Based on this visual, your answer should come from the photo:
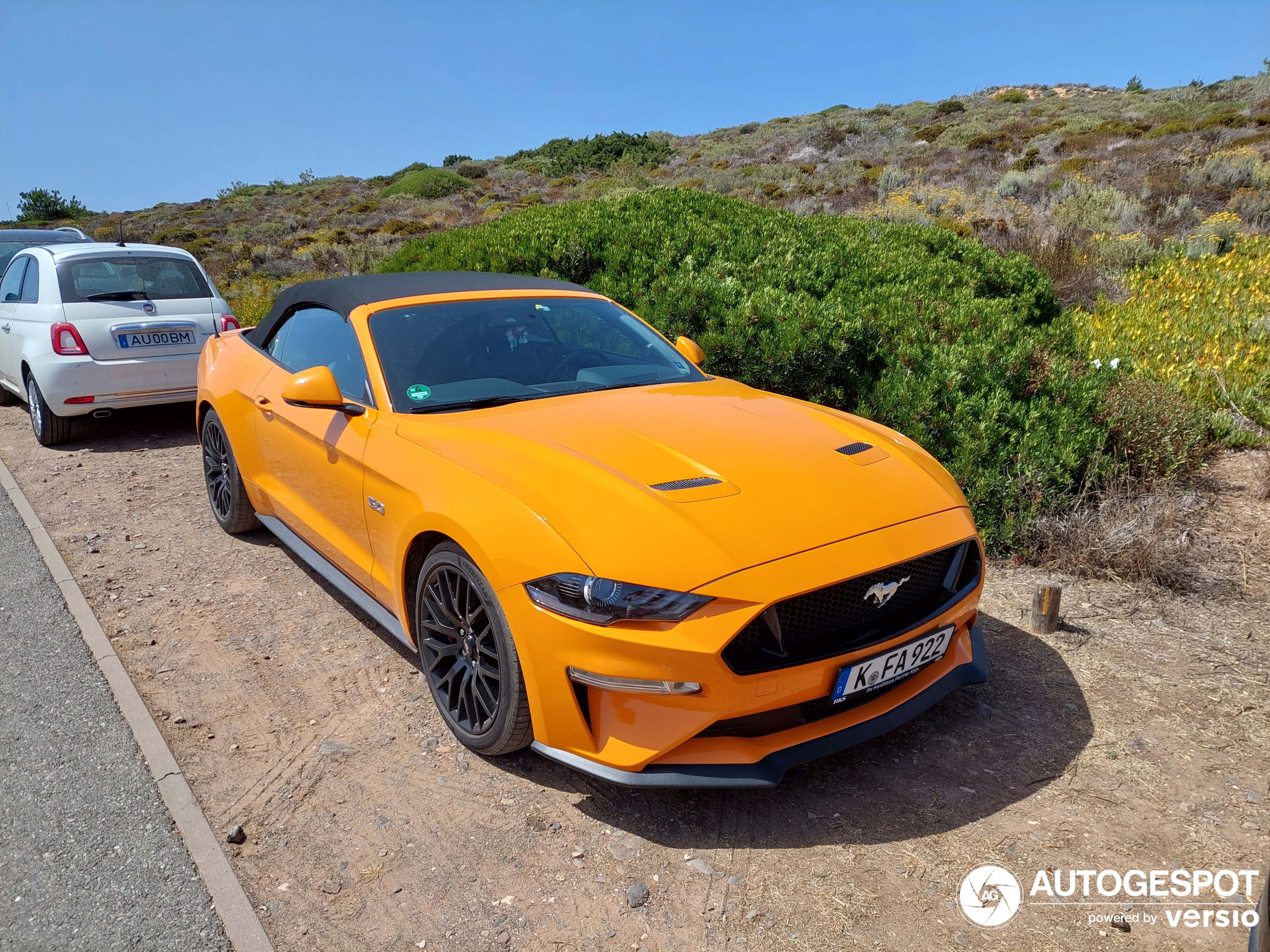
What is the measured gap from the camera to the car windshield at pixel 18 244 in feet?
36.3

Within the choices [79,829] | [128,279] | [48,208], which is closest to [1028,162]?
[128,279]

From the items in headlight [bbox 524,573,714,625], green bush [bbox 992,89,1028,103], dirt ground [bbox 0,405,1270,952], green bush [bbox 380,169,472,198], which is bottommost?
dirt ground [bbox 0,405,1270,952]

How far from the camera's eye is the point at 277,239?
100 feet

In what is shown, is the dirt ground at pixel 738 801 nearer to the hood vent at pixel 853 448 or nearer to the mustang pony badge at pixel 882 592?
the mustang pony badge at pixel 882 592

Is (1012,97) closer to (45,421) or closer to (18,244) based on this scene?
(18,244)

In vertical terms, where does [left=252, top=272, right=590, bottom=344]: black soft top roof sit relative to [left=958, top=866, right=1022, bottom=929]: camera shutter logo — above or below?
above

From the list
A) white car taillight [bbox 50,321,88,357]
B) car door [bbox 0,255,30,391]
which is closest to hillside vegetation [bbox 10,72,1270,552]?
white car taillight [bbox 50,321,88,357]

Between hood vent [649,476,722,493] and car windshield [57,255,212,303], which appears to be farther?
car windshield [57,255,212,303]

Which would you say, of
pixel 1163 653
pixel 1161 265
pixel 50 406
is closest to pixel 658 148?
pixel 1161 265

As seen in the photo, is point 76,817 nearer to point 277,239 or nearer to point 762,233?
point 762,233

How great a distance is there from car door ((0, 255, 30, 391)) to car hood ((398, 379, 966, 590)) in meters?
6.80

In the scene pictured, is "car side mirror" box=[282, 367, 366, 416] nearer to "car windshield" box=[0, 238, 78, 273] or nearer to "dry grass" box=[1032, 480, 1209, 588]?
"dry grass" box=[1032, 480, 1209, 588]

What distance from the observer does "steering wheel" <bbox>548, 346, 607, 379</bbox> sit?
13.1ft

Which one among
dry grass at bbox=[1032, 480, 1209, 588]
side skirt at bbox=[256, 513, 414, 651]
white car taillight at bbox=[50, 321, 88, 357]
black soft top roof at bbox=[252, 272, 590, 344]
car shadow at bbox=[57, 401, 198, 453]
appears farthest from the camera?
car shadow at bbox=[57, 401, 198, 453]
